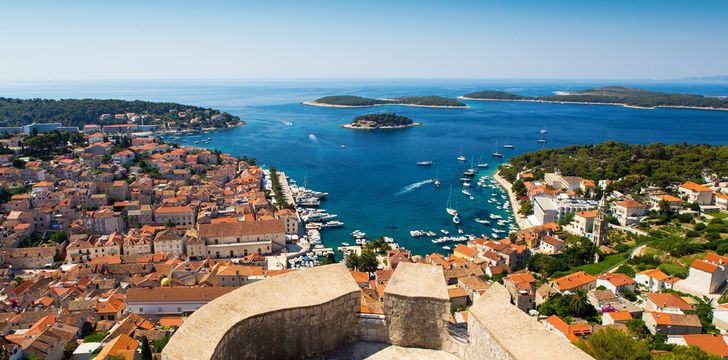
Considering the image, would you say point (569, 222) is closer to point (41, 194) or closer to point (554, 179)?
point (554, 179)

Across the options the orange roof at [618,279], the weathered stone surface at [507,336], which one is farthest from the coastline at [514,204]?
the weathered stone surface at [507,336]

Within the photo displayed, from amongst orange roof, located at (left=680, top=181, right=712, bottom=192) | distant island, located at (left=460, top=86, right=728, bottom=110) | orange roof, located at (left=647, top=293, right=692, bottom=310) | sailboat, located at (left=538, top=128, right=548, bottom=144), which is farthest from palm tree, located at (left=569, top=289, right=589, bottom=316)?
distant island, located at (left=460, top=86, right=728, bottom=110)

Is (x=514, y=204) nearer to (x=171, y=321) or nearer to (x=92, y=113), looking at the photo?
(x=171, y=321)

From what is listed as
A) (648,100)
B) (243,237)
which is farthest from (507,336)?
(648,100)

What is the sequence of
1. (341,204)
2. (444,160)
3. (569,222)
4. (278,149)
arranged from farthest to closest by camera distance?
(278,149)
(444,160)
(341,204)
(569,222)

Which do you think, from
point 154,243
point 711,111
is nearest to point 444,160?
point 154,243

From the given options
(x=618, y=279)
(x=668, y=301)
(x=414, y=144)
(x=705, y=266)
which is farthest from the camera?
(x=414, y=144)

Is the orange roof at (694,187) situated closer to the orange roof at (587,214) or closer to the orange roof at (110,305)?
the orange roof at (587,214)
